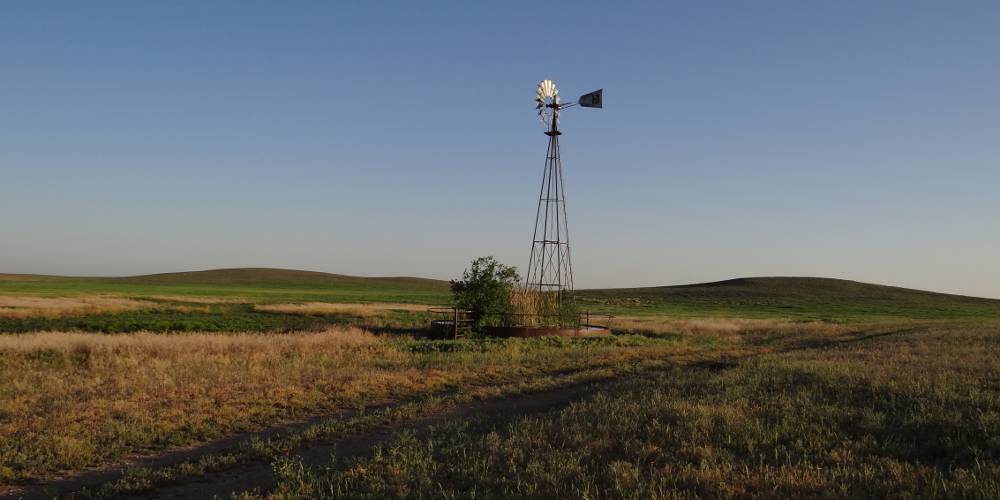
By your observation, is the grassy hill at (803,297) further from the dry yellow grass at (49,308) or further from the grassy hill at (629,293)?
the dry yellow grass at (49,308)

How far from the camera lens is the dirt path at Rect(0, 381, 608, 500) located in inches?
315

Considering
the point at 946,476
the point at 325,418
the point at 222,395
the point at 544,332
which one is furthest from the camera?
the point at 544,332

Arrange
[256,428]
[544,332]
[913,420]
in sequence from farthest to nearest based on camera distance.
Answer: [544,332]
[256,428]
[913,420]

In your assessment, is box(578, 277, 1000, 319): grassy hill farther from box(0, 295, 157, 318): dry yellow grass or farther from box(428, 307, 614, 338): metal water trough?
box(428, 307, 614, 338): metal water trough

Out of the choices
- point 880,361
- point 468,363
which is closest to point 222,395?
point 468,363

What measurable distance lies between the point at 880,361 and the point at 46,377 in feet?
72.8

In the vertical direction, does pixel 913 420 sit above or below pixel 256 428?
above

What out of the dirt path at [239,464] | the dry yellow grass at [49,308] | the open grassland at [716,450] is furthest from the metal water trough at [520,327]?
the dry yellow grass at [49,308]

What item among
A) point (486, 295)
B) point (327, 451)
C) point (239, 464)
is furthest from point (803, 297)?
point (239, 464)

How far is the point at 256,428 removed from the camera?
11.9 meters

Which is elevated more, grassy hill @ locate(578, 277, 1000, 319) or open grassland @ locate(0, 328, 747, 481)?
grassy hill @ locate(578, 277, 1000, 319)

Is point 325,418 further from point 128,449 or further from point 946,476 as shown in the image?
point 946,476

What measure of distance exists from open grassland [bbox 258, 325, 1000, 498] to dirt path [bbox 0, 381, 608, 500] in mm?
531

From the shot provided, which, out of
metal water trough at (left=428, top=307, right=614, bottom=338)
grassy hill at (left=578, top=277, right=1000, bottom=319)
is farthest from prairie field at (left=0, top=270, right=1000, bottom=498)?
grassy hill at (left=578, top=277, right=1000, bottom=319)
